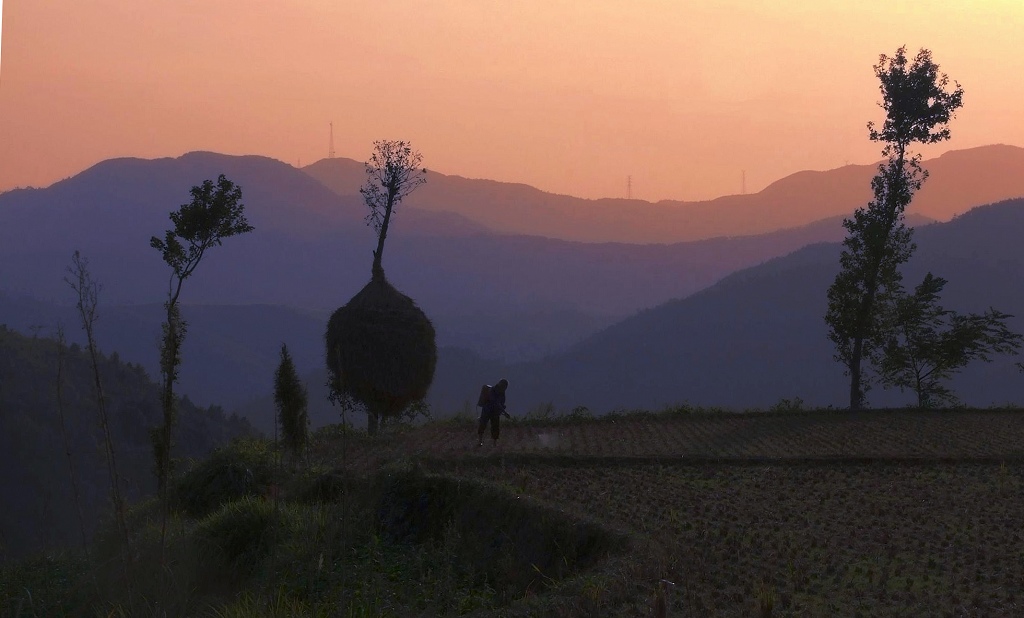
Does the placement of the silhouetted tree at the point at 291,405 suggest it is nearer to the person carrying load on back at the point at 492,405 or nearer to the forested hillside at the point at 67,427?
the person carrying load on back at the point at 492,405

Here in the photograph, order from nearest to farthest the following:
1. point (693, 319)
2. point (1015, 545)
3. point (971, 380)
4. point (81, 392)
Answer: point (1015, 545)
point (81, 392)
point (971, 380)
point (693, 319)

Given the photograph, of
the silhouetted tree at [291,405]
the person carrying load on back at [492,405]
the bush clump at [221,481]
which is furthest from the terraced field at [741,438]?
the bush clump at [221,481]

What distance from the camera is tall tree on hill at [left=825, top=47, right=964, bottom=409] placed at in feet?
99.8

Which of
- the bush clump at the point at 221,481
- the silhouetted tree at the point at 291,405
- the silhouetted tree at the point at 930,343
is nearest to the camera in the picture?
the bush clump at the point at 221,481

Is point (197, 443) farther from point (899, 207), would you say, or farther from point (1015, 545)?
point (1015, 545)

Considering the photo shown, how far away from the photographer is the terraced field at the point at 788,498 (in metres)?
9.46

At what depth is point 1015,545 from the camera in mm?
11539

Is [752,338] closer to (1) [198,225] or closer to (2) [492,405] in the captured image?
(1) [198,225]

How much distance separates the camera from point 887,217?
30.7 metres

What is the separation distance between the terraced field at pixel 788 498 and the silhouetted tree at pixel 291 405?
1.31 m

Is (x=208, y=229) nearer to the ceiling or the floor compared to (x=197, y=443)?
nearer to the ceiling

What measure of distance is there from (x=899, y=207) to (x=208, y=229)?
21.9 metres

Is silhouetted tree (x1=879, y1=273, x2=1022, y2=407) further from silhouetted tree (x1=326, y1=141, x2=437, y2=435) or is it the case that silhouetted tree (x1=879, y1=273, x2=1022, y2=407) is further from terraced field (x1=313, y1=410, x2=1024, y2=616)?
silhouetted tree (x1=326, y1=141, x2=437, y2=435)

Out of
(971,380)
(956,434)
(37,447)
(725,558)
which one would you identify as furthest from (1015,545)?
(971,380)
